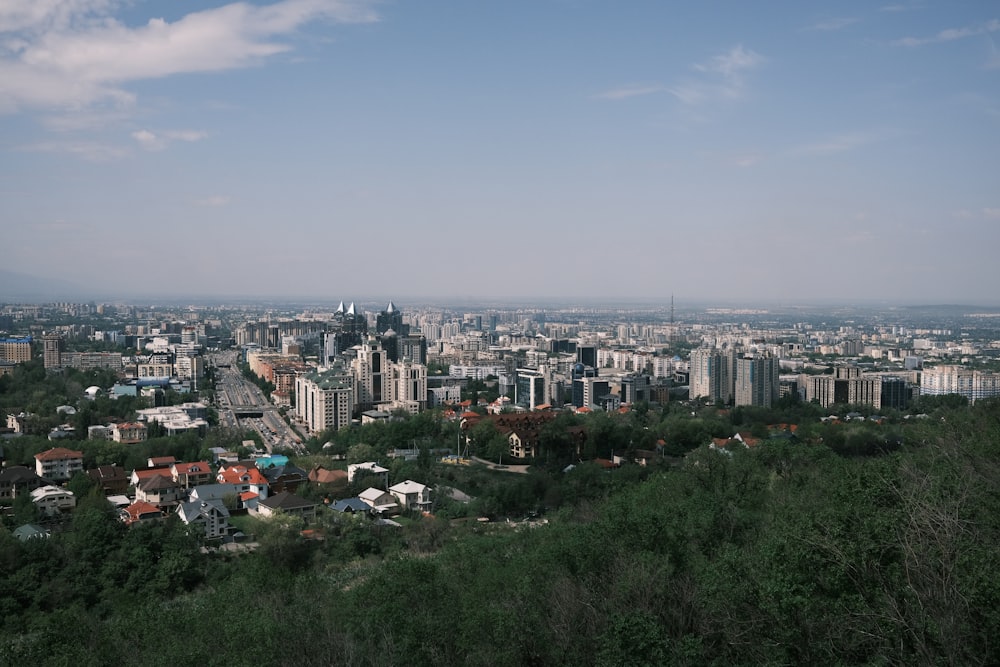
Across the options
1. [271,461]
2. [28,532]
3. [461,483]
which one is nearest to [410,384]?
[271,461]

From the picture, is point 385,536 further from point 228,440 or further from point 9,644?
point 228,440

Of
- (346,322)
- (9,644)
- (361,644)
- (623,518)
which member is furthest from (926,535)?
(346,322)

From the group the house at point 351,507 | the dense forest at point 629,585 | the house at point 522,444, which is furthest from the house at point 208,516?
the house at point 522,444

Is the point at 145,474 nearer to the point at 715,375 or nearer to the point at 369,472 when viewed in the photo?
the point at 369,472

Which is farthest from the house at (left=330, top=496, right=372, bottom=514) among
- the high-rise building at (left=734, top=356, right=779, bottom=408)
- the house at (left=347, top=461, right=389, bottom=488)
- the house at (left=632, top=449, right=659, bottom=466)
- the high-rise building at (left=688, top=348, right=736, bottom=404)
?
the high-rise building at (left=688, top=348, right=736, bottom=404)

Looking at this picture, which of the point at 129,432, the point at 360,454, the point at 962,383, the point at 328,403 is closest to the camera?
the point at 360,454
